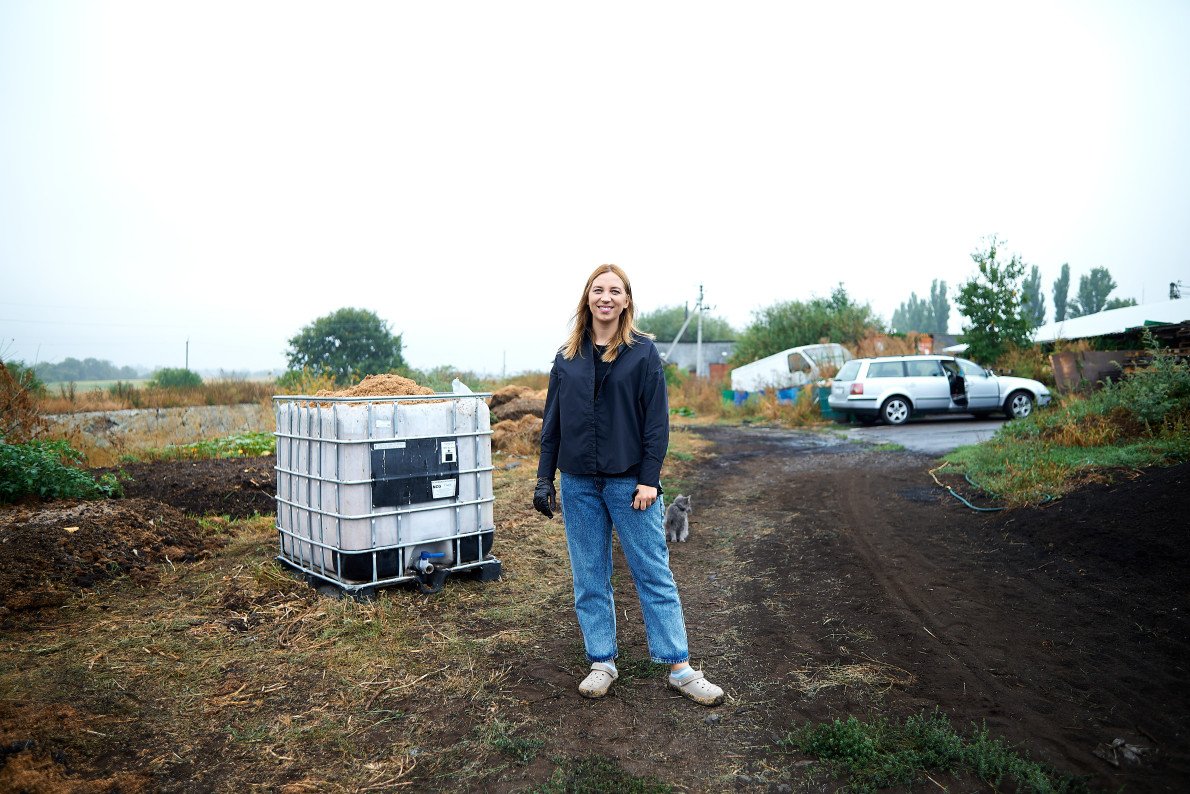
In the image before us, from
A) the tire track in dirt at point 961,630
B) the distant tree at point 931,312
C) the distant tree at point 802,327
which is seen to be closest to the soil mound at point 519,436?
the tire track in dirt at point 961,630

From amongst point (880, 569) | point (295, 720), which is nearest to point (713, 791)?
point (295, 720)

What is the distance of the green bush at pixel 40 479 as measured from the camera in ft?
20.3

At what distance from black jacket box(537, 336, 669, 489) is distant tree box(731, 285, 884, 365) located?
28941 mm

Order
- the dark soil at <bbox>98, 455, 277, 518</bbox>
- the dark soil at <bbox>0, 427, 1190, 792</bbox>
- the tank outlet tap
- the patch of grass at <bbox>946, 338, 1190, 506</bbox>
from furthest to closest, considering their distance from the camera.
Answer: the dark soil at <bbox>98, 455, 277, 518</bbox>
the patch of grass at <bbox>946, 338, 1190, 506</bbox>
the tank outlet tap
the dark soil at <bbox>0, 427, 1190, 792</bbox>

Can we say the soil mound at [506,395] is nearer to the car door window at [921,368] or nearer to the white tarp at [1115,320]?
the car door window at [921,368]

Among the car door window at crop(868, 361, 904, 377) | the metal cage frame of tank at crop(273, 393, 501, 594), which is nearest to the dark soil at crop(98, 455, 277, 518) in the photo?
the metal cage frame of tank at crop(273, 393, 501, 594)

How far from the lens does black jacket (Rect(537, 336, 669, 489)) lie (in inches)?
131

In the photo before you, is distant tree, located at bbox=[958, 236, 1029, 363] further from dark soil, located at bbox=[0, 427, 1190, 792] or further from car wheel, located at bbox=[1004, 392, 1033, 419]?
A: dark soil, located at bbox=[0, 427, 1190, 792]

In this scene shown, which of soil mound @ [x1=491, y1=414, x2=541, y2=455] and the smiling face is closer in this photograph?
the smiling face

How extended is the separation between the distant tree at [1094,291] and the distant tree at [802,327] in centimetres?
4156

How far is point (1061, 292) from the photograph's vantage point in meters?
63.9

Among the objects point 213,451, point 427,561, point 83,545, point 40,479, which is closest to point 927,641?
point 427,561

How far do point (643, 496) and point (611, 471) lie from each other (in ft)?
0.63

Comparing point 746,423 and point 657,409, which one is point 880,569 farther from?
point 746,423
